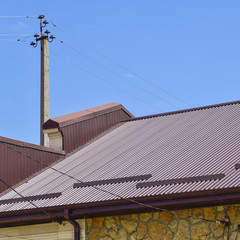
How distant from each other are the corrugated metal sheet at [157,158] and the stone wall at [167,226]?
623 millimetres

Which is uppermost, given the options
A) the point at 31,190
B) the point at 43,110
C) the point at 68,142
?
the point at 43,110

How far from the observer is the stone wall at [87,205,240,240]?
15.4 m

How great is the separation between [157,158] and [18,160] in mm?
5200

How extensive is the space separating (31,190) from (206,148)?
18.0 feet

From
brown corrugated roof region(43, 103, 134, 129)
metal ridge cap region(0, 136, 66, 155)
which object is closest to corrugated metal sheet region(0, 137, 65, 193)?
metal ridge cap region(0, 136, 66, 155)

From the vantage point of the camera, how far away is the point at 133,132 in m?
24.6

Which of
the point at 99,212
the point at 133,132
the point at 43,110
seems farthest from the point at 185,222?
the point at 43,110

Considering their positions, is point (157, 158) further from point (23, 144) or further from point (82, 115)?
point (82, 115)

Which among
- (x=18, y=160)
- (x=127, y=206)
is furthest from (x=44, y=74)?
(x=127, y=206)

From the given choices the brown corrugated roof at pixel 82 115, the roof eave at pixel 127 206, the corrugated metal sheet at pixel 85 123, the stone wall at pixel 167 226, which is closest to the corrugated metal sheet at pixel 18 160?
the corrugated metal sheet at pixel 85 123

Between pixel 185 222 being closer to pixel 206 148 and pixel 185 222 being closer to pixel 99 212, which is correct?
pixel 99 212

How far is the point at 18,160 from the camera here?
2219 centimetres

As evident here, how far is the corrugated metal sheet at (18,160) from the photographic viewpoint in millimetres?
21703

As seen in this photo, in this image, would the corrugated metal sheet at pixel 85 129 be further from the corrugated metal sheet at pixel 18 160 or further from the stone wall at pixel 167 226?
the stone wall at pixel 167 226
